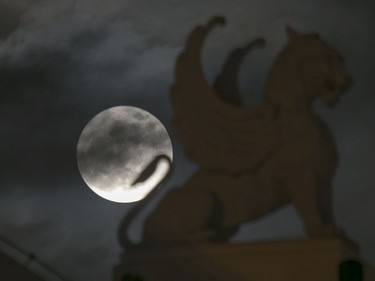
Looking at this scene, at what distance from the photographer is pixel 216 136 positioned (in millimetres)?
10203

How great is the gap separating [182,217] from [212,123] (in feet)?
3.04

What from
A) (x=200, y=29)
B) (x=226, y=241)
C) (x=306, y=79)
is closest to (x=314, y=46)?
(x=306, y=79)

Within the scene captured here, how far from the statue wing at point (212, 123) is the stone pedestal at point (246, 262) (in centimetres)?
79

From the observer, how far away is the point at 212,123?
10.2 metres

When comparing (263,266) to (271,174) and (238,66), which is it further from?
(238,66)

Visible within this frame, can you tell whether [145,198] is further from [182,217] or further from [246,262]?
[246,262]

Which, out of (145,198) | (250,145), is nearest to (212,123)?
(250,145)

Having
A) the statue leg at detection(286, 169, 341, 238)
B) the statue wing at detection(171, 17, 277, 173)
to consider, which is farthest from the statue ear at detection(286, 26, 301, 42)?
the statue leg at detection(286, 169, 341, 238)

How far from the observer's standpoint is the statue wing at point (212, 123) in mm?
9969

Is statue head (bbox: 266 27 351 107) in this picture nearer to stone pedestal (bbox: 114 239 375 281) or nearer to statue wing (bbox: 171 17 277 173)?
statue wing (bbox: 171 17 277 173)

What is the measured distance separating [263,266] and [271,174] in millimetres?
827

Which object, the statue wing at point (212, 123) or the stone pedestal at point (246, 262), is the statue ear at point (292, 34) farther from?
the stone pedestal at point (246, 262)

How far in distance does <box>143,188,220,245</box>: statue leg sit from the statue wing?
345mm

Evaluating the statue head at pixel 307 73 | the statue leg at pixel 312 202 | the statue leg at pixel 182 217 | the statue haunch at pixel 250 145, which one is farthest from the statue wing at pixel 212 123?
the statue leg at pixel 312 202
